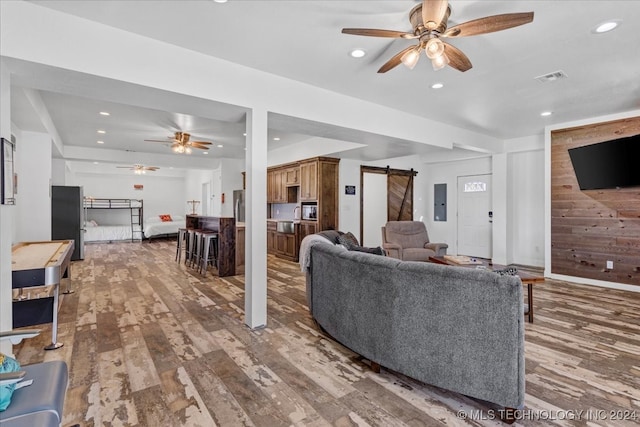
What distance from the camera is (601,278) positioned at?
5027 millimetres

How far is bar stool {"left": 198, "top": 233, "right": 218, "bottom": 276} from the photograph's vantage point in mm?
5590

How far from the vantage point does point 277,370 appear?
246cm

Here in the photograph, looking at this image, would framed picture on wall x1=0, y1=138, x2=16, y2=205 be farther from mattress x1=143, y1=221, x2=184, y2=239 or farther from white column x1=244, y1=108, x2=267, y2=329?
mattress x1=143, y1=221, x2=184, y2=239

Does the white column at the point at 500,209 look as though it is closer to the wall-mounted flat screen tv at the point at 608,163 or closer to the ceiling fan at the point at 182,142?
the wall-mounted flat screen tv at the point at 608,163

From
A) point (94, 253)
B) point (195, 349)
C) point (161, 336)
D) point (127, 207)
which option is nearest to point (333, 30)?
point (195, 349)

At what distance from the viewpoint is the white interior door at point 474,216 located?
294 inches

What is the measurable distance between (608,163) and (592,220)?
1.01 meters

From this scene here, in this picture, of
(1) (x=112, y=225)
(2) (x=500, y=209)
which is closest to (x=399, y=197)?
(2) (x=500, y=209)

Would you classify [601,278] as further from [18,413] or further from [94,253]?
[94,253]

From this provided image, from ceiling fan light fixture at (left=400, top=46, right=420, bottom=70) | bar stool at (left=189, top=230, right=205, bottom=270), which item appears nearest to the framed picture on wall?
ceiling fan light fixture at (left=400, top=46, right=420, bottom=70)

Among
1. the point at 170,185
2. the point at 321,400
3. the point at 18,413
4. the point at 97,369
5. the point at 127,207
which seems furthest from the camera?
the point at 170,185

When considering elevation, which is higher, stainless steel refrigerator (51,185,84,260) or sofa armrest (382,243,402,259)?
stainless steel refrigerator (51,185,84,260)

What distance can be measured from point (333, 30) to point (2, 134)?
2.60 meters

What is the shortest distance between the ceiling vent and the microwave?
4.42 meters
